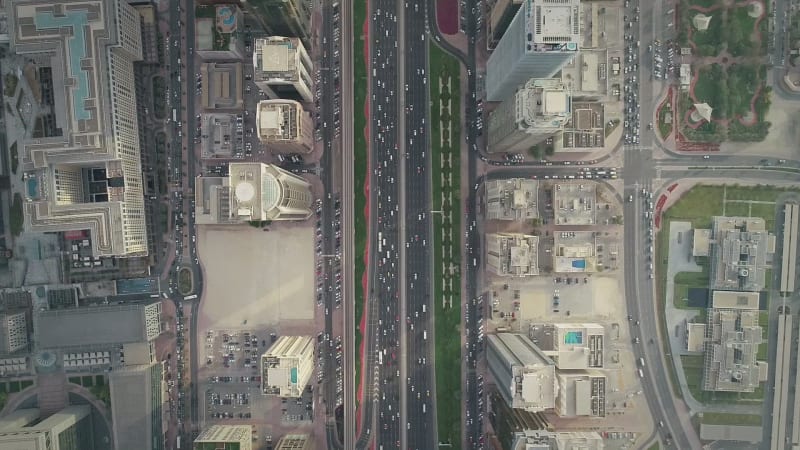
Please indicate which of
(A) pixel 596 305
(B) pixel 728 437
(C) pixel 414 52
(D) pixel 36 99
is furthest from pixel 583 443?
(D) pixel 36 99

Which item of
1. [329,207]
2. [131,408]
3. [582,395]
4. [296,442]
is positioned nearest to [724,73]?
[582,395]

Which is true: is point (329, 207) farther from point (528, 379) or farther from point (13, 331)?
point (13, 331)

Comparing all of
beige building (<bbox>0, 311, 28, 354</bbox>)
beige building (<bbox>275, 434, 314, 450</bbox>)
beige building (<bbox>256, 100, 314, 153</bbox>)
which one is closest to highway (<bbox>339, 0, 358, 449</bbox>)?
beige building (<bbox>275, 434, 314, 450</bbox>)

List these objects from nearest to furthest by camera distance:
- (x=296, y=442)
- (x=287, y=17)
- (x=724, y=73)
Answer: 1. (x=287, y=17)
2. (x=296, y=442)
3. (x=724, y=73)

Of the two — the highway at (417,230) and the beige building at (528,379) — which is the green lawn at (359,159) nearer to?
the highway at (417,230)

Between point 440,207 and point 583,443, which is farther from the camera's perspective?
point 440,207

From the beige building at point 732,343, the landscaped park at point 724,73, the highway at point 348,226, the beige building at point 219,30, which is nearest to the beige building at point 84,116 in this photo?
the beige building at point 219,30

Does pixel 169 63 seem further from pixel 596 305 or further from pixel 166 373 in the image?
pixel 596 305

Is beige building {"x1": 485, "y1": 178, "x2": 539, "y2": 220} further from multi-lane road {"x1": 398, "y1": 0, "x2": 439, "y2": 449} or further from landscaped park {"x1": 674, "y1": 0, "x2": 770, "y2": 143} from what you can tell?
landscaped park {"x1": 674, "y1": 0, "x2": 770, "y2": 143}
